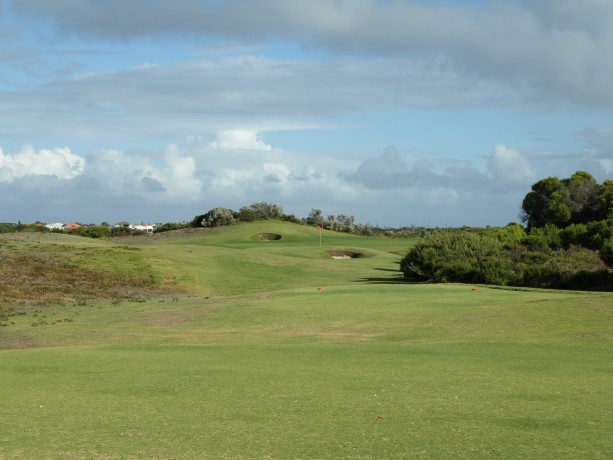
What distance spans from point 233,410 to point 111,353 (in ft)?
25.2

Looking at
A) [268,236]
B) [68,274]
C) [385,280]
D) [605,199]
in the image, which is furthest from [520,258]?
[268,236]

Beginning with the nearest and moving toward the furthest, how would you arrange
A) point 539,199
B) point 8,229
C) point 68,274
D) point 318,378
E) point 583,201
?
point 318,378 → point 68,274 → point 583,201 → point 8,229 → point 539,199

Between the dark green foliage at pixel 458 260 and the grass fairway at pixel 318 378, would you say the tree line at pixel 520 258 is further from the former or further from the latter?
the grass fairway at pixel 318 378

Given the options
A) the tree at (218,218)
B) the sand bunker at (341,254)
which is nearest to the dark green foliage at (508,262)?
the sand bunker at (341,254)

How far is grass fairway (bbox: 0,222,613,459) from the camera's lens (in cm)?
954

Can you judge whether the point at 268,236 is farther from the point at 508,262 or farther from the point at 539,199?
the point at 508,262

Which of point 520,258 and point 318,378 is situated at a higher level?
point 520,258

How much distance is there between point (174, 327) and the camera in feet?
82.6

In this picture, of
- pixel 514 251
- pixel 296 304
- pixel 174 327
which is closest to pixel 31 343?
pixel 174 327

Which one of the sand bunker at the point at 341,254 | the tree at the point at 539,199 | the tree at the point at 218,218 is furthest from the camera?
the tree at the point at 218,218

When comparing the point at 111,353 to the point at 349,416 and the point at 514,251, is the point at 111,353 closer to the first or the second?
the point at 349,416

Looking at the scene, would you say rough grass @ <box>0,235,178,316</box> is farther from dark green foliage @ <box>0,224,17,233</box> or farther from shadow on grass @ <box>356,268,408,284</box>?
dark green foliage @ <box>0,224,17,233</box>

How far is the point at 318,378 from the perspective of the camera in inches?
560

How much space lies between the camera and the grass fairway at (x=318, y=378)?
31.3ft
